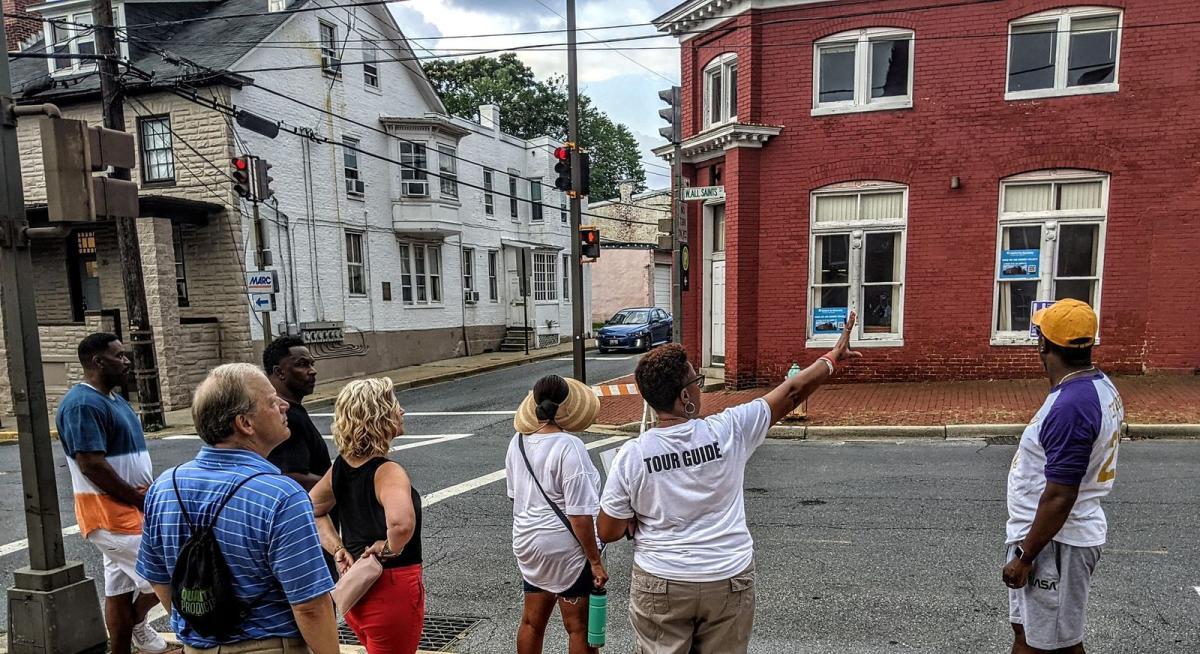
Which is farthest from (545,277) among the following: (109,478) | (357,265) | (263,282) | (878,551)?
(109,478)

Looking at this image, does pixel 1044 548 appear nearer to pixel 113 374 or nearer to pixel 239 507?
pixel 239 507

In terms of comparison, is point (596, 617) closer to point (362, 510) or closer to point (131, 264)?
point (362, 510)

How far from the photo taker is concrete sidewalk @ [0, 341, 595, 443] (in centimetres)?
1303

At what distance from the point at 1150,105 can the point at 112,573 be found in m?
15.3

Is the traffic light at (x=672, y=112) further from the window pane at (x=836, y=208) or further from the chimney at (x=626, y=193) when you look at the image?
the chimney at (x=626, y=193)

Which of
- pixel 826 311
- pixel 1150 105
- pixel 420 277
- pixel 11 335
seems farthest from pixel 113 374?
pixel 420 277

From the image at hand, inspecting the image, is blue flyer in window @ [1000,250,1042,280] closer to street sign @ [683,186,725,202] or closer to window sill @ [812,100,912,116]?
window sill @ [812,100,912,116]

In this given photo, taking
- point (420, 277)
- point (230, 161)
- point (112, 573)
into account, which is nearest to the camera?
point (112, 573)

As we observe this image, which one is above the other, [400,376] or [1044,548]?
[1044,548]

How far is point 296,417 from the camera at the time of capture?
352cm

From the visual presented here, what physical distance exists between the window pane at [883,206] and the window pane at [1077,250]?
8.89 feet

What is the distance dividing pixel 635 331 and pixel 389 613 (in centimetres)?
2175

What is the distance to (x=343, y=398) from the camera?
279 cm

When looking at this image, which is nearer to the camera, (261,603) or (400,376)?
(261,603)
